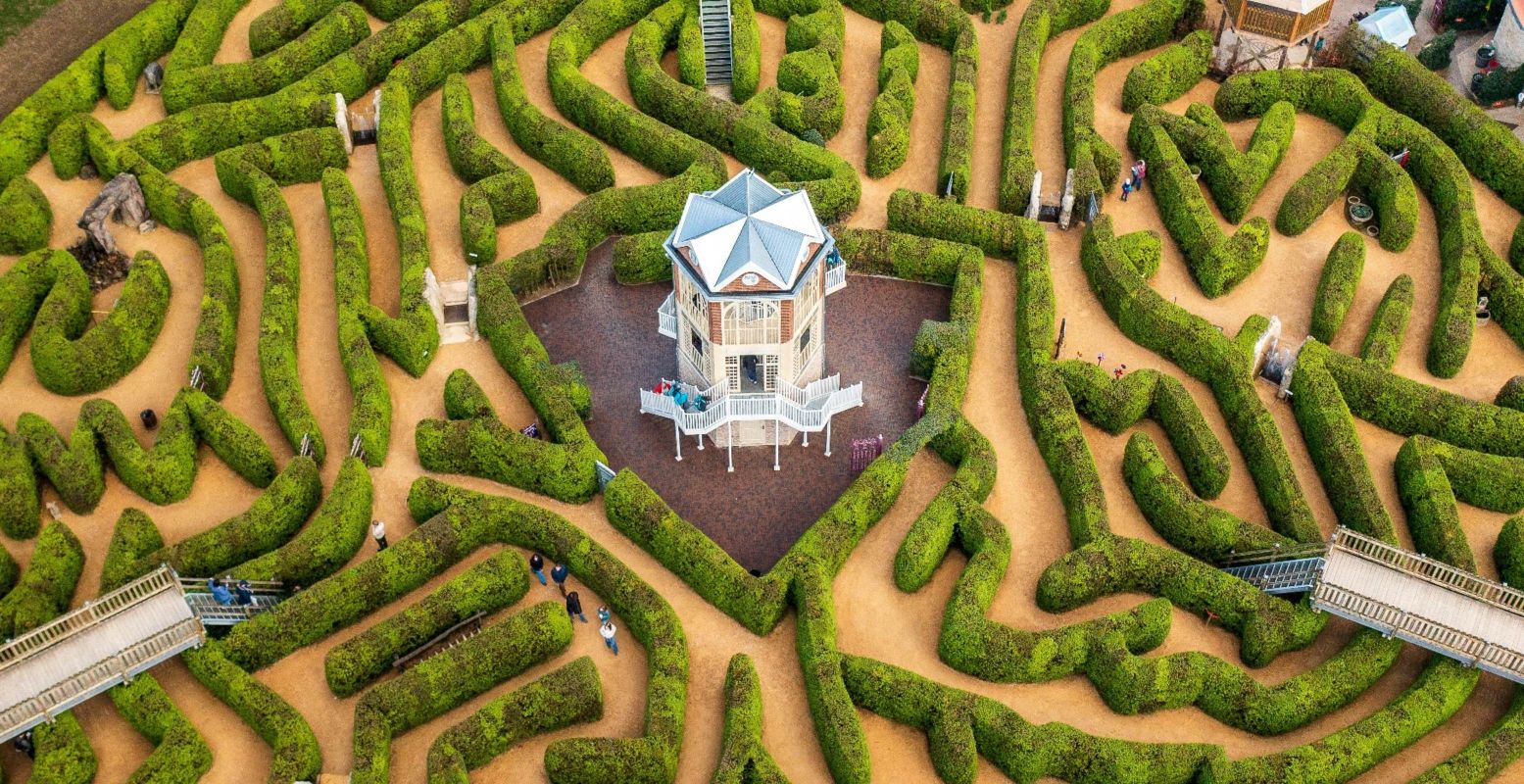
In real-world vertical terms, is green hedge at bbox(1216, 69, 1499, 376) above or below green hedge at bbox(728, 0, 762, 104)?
below

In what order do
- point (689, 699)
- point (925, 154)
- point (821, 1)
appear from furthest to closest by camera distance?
1. point (821, 1)
2. point (925, 154)
3. point (689, 699)

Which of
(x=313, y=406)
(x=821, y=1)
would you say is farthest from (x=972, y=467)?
(x=821, y=1)

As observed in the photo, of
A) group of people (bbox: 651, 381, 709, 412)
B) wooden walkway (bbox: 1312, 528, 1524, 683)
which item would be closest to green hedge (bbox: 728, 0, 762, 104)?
group of people (bbox: 651, 381, 709, 412)

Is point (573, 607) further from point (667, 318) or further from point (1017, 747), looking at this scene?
point (1017, 747)

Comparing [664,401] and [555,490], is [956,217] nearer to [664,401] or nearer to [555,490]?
[664,401]

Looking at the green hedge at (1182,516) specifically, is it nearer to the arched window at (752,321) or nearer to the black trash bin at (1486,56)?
the arched window at (752,321)

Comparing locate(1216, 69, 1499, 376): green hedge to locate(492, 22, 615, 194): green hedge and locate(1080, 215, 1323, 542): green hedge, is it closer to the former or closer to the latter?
locate(1080, 215, 1323, 542): green hedge
